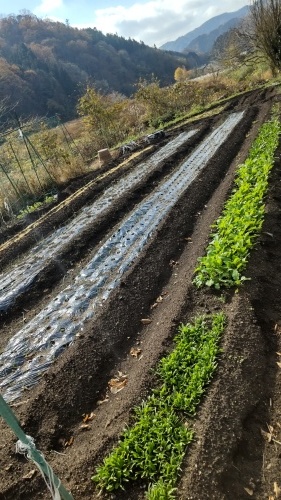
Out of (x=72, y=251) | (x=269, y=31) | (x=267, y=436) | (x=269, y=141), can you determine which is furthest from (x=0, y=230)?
(x=269, y=31)

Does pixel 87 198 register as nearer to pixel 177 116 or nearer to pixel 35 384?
pixel 35 384

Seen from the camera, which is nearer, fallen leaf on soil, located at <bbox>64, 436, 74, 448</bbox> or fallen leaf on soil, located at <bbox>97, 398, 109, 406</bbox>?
fallen leaf on soil, located at <bbox>64, 436, 74, 448</bbox>

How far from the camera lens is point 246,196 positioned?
247 inches

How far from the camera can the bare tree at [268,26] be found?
19.7 m

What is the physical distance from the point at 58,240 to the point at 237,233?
167 inches

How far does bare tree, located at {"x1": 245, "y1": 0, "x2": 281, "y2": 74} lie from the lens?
1973cm

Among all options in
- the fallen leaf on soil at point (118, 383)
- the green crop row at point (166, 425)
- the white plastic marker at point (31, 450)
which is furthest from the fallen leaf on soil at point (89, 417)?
the white plastic marker at point (31, 450)

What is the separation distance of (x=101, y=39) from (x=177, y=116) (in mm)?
135029

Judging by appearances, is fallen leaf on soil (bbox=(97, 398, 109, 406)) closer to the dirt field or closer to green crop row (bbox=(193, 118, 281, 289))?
the dirt field

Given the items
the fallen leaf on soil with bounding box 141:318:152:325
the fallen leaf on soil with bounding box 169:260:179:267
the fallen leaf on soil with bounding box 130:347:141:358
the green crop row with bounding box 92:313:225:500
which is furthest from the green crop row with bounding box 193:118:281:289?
the fallen leaf on soil with bounding box 130:347:141:358

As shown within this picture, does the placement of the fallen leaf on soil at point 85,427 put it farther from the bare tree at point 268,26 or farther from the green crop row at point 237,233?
the bare tree at point 268,26

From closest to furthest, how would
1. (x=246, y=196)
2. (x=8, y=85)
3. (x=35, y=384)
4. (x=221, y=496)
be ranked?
(x=221, y=496) → (x=35, y=384) → (x=246, y=196) → (x=8, y=85)

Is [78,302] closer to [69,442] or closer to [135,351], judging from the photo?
[135,351]

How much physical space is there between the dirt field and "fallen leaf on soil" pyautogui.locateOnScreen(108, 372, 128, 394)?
58 mm
